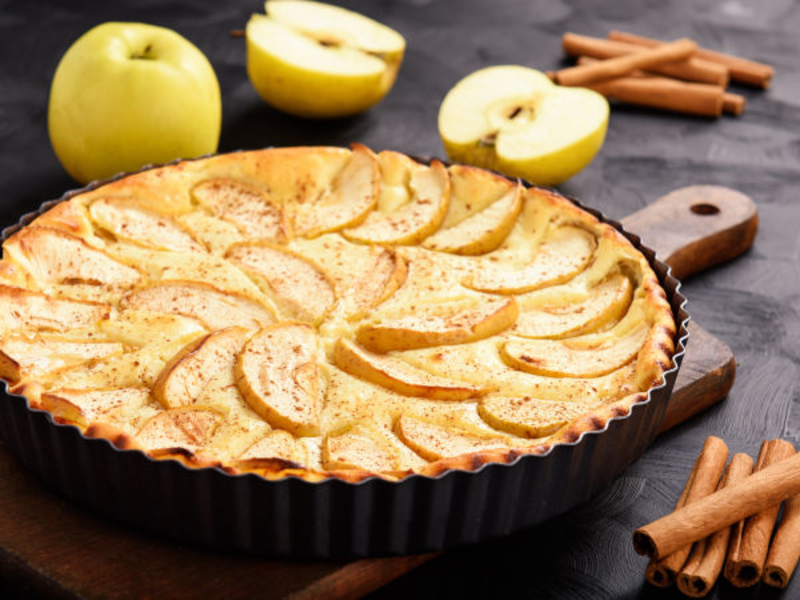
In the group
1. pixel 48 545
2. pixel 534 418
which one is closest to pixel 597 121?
pixel 534 418

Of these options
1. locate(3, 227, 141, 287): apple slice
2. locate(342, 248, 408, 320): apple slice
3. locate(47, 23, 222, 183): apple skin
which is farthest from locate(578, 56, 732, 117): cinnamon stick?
locate(3, 227, 141, 287): apple slice

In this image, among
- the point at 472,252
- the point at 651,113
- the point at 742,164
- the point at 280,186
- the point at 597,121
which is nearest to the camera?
the point at 472,252

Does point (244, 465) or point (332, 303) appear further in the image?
point (332, 303)

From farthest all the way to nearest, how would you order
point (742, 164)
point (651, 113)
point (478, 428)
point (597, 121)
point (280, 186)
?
point (651, 113) → point (742, 164) → point (597, 121) → point (280, 186) → point (478, 428)

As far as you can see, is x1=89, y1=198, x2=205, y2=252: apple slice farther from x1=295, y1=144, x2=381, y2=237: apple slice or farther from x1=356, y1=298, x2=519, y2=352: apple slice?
x1=356, y1=298, x2=519, y2=352: apple slice

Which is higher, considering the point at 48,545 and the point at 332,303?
the point at 332,303

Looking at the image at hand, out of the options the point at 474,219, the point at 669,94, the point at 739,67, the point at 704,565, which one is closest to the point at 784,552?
the point at 704,565

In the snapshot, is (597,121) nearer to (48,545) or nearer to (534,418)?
(534,418)

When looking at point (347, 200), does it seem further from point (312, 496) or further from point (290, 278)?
Result: point (312, 496)

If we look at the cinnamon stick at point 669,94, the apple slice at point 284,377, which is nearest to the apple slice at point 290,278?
the apple slice at point 284,377
